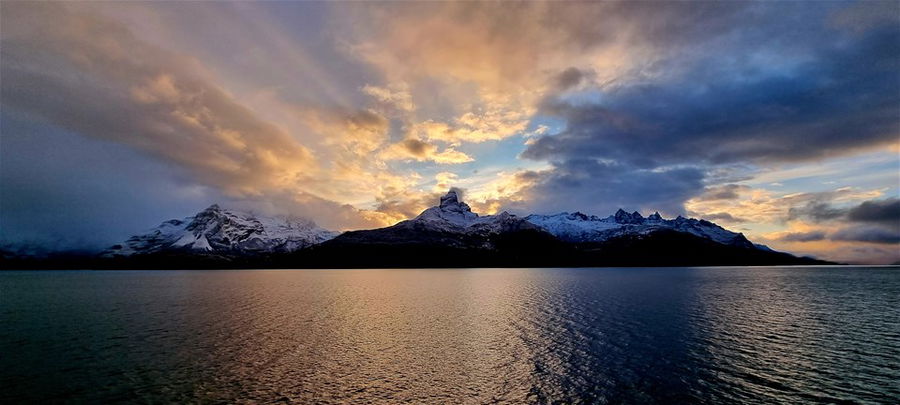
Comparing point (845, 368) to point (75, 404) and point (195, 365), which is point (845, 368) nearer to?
point (195, 365)

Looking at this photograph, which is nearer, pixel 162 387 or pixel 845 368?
pixel 162 387

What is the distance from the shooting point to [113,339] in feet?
188

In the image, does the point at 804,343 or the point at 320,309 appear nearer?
the point at 804,343

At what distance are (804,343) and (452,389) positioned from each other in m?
47.8

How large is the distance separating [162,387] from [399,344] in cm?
2684

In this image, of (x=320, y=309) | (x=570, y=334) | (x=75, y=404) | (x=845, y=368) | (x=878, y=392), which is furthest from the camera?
(x=320, y=309)

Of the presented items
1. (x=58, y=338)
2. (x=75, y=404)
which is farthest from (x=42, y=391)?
(x=58, y=338)

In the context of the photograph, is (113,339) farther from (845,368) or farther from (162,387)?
(845,368)

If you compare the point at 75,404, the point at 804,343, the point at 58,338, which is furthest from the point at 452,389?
the point at 58,338

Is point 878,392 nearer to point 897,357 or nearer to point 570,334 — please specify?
point 897,357

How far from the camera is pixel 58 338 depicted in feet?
190

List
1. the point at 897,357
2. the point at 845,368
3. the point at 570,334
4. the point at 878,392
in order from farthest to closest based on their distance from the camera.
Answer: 1. the point at 570,334
2. the point at 897,357
3. the point at 845,368
4. the point at 878,392

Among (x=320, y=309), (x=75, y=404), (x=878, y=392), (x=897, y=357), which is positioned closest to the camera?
(x=75, y=404)

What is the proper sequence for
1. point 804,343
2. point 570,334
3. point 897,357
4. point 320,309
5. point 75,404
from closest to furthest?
1. point 75,404
2. point 897,357
3. point 804,343
4. point 570,334
5. point 320,309
